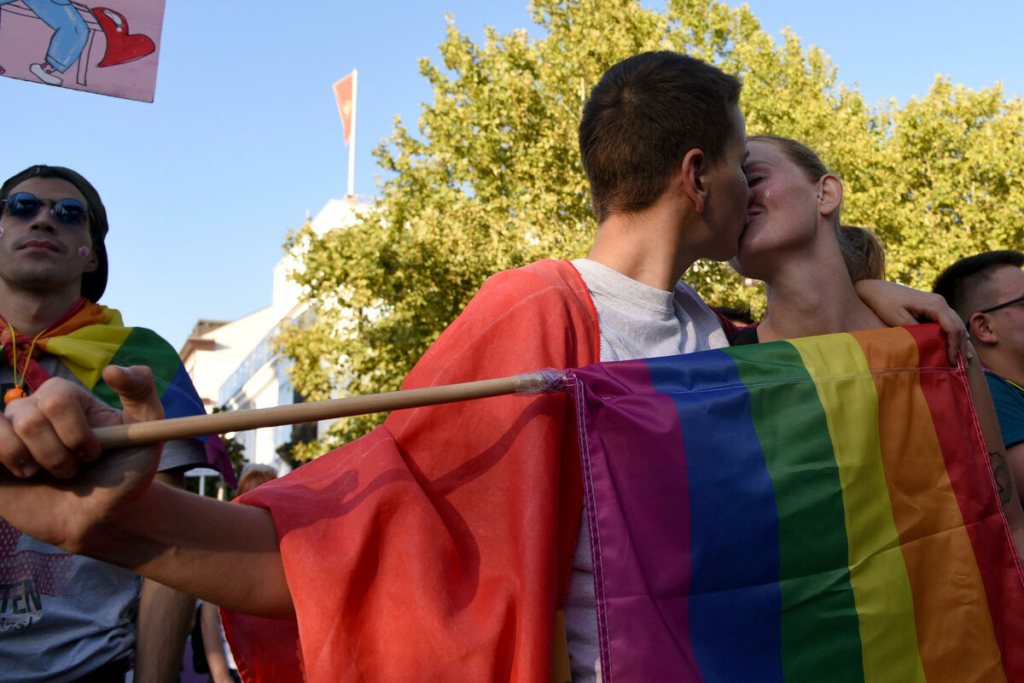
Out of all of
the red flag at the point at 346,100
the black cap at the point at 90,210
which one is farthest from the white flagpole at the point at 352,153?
the black cap at the point at 90,210

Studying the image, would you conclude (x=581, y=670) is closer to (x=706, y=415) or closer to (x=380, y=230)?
(x=706, y=415)

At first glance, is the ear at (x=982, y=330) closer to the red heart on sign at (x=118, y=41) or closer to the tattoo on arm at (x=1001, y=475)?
the tattoo on arm at (x=1001, y=475)

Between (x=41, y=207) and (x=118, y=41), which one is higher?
(x=118, y=41)

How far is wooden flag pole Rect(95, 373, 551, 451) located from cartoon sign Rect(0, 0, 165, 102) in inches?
65.7

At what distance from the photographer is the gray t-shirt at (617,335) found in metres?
1.60

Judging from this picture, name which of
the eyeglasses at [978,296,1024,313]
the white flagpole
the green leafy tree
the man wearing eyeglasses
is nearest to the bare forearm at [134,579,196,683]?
the man wearing eyeglasses

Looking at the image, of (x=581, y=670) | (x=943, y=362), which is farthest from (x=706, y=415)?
(x=943, y=362)

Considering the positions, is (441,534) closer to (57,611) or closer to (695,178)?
(695,178)

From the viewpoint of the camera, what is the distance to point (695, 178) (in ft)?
6.38

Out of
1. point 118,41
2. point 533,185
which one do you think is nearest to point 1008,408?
point 118,41

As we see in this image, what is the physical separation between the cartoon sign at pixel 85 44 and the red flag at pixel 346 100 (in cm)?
2767

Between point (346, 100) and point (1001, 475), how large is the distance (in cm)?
2923

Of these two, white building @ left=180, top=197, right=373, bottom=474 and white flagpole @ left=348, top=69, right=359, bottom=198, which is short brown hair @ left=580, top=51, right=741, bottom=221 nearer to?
white building @ left=180, top=197, right=373, bottom=474

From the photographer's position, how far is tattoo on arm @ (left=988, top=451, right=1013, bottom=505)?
206 cm
